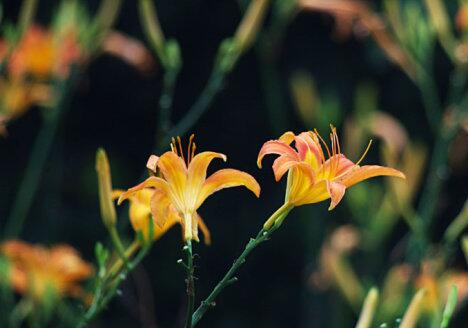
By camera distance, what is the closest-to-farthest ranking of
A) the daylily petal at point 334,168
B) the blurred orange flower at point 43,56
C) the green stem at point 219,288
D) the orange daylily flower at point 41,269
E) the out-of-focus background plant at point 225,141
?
the green stem at point 219,288, the daylily petal at point 334,168, the orange daylily flower at point 41,269, the blurred orange flower at point 43,56, the out-of-focus background plant at point 225,141

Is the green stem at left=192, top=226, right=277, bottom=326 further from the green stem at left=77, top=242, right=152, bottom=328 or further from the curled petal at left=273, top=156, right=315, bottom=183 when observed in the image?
the green stem at left=77, top=242, right=152, bottom=328

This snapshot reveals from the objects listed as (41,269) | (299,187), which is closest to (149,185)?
(299,187)

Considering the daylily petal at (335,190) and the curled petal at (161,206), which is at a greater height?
the curled petal at (161,206)

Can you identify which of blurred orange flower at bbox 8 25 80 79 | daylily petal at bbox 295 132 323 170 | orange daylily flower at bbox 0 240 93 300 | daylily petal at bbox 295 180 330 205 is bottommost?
orange daylily flower at bbox 0 240 93 300

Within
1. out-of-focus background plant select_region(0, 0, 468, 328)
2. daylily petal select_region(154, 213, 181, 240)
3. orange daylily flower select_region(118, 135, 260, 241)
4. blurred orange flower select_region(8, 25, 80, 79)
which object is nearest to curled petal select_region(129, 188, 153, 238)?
daylily petal select_region(154, 213, 181, 240)

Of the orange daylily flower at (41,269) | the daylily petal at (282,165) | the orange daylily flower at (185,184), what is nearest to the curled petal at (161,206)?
the orange daylily flower at (185,184)

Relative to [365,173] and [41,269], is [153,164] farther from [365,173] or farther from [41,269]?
[41,269]

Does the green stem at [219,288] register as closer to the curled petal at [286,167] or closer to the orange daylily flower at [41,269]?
the curled petal at [286,167]
